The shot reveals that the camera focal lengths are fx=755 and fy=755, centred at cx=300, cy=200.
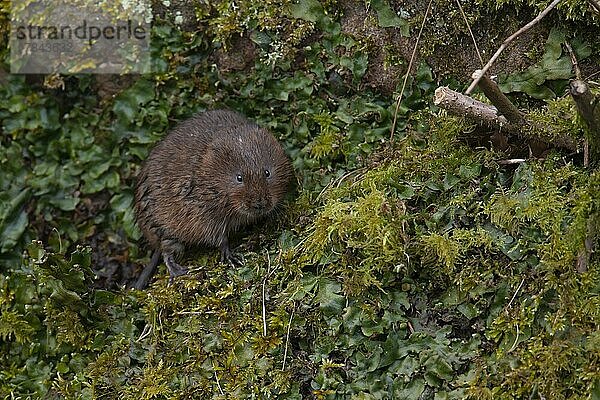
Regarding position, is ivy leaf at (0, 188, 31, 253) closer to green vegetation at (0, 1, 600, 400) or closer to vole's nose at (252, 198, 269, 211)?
green vegetation at (0, 1, 600, 400)

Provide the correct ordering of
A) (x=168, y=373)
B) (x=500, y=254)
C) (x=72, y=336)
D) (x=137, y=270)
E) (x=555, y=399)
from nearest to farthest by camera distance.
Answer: (x=555, y=399), (x=500, y=254), (x=168, y=373), (x=72, y=336), (x=137, y=270)

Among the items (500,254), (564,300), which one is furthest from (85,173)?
(564,300)

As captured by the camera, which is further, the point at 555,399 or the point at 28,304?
the point at 28,304

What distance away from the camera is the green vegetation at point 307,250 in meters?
3.46

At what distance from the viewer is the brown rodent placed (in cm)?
436

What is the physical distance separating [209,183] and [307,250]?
0.82m

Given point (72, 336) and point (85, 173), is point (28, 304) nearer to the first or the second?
point (72, 336)

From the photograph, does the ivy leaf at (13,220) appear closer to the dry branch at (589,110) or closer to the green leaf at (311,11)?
the green leaf at (311,11)

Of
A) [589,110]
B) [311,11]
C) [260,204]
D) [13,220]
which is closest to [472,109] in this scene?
[589,110]

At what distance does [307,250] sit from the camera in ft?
13.1

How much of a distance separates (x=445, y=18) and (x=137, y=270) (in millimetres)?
2604

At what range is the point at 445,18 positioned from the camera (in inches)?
175

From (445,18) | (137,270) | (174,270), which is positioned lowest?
(137,270)

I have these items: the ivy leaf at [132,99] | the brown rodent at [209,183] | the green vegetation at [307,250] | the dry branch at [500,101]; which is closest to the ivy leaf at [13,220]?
the green vegetation at [307,250]
